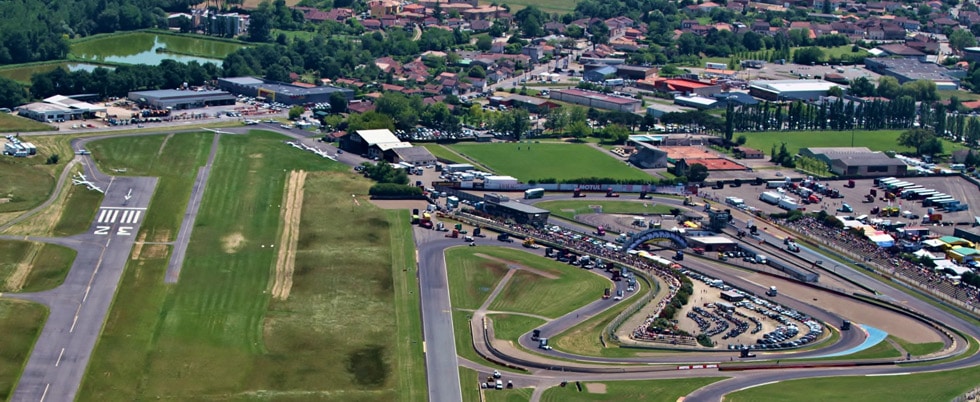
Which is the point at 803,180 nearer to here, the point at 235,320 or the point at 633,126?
the point at 633,126

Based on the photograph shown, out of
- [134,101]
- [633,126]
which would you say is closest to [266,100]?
[134,101]

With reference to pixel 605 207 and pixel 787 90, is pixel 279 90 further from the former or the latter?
pixel 787 90

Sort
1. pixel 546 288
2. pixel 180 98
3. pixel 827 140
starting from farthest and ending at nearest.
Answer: pixel 180 98, pixel 827 140, pixel 546 288

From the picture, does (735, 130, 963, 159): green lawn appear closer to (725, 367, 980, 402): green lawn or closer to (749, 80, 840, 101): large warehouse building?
(749, 80, 840, 101): large warehouse building

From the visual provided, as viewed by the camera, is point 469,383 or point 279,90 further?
point 279,90

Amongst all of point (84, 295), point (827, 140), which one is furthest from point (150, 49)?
point (84, 295)

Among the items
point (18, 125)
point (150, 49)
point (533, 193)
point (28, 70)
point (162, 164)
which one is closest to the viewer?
point (533, 193)

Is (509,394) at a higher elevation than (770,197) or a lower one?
lower

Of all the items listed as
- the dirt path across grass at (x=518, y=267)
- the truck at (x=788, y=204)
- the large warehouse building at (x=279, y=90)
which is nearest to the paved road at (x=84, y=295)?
the dirt path across grass at (x=518, y=267)

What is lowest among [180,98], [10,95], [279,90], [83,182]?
[83,182]
